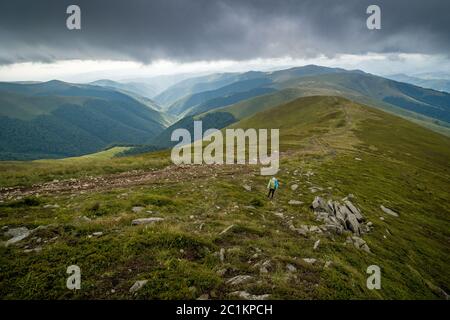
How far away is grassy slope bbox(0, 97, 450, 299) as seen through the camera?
11523mm

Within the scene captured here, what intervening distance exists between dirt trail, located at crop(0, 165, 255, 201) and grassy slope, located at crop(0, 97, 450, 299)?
856 mm

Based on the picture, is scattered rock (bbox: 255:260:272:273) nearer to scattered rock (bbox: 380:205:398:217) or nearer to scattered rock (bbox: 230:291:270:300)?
scattered rock (bbox: 230:291:270:300)

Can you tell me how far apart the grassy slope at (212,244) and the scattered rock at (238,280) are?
337 millimetres

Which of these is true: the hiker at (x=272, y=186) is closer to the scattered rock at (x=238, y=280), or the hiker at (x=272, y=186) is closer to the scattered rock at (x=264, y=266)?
the scattered rock at (x=264, y=266)

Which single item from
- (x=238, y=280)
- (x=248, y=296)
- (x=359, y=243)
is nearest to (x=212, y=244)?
(x=238, y=280)

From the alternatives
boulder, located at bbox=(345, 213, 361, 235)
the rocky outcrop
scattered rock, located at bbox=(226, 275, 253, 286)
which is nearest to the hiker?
the rocky outcrop

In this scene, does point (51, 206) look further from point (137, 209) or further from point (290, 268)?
point (290, 268)

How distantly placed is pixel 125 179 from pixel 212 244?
64.7 ft

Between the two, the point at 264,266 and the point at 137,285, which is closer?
the point at 137,285

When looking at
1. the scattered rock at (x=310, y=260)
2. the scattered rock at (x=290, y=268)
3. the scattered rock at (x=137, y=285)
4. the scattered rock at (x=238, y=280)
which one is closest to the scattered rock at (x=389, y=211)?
the scattered rock at (x=310, y=260)

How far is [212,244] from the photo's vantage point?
48.8ft
